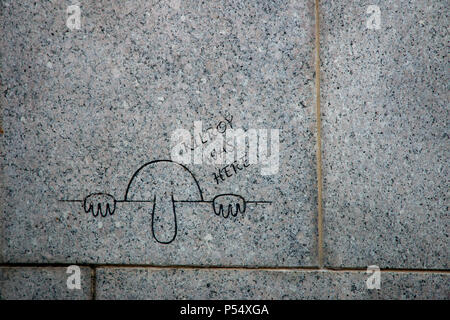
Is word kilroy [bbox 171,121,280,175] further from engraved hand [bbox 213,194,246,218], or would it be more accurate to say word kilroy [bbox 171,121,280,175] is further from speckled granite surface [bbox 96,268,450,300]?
speckled granite surface [bbox 96,268,450,300]

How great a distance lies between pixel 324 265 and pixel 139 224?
4.95 ft

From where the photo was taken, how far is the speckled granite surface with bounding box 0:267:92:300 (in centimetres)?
298

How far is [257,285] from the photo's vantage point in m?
2.93

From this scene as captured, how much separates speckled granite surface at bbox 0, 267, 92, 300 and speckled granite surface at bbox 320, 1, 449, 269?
6.44 ft

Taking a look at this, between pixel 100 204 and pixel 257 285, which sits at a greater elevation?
pixel 100 204

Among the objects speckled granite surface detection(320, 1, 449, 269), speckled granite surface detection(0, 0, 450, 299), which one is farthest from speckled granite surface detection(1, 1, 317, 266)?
speckled granite surface detection(320, 1, 449, 269)

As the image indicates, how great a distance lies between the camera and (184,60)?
2959 millimetres

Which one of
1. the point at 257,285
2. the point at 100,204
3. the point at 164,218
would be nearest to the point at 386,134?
the point at 257,285

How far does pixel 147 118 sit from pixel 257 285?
5.22 feet

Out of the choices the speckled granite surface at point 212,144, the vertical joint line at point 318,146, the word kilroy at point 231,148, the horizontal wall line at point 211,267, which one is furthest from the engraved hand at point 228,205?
the vertical joint line at point 318,146

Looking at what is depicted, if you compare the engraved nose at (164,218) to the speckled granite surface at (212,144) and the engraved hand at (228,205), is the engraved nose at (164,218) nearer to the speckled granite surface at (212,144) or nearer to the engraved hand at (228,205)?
the speckled granite surface at (212,144)

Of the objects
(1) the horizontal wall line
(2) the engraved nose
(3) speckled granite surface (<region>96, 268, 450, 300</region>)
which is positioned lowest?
(3) speckled granite surface (<region>96, 268, 450, 300</region>)

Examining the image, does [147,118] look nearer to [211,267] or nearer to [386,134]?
[211,267]

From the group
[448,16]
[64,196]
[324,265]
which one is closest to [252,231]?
[324,265]
